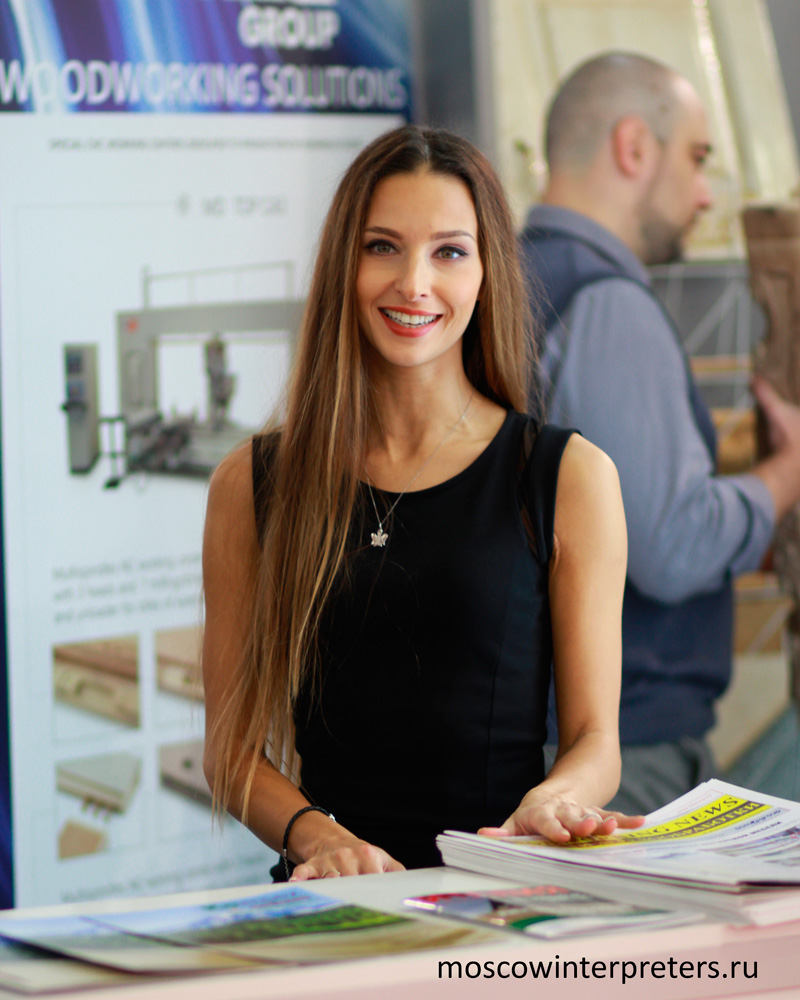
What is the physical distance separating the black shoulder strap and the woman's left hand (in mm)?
407

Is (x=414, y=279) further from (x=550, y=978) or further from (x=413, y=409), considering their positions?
(x=550, y=978)

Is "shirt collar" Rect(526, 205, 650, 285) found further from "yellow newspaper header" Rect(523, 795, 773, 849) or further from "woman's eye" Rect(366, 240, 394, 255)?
"yellow newspaper header" Rect(523, 795, 773, 849)

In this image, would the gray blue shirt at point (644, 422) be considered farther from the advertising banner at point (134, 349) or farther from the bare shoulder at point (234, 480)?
the bare shoulder at point (234, 480)

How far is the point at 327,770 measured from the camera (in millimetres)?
1512

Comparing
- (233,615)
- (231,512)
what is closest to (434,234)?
(231,512)

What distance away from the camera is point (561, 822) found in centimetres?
109

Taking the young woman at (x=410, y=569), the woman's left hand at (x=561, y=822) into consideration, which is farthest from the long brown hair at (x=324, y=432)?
the woman's left hand at (x=561, y=822)

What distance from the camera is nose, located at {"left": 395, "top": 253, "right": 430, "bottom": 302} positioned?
1471mm

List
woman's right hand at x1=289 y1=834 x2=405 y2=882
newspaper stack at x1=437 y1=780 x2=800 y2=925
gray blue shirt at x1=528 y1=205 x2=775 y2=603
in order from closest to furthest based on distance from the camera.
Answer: newspaper stack at x1=437 y1=780 x2=800 y2=925 < woman's right hand at x1=289 y1=834 x2=405 y2=882 < gray blue shirt at x1=528 y1=205 x2=775 y2=603

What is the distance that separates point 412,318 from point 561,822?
2.35ft

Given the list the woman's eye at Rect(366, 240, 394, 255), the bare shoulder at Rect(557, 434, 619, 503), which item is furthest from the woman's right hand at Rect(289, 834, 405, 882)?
the woman's eye at Rect(366, 240, 394, 255)

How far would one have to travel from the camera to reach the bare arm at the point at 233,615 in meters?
1.47

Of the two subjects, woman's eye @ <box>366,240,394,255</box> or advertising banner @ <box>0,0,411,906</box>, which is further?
advertising banner @ <box>0,0,411,906</box>

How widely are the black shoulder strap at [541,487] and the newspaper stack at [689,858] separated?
17.5 inches
